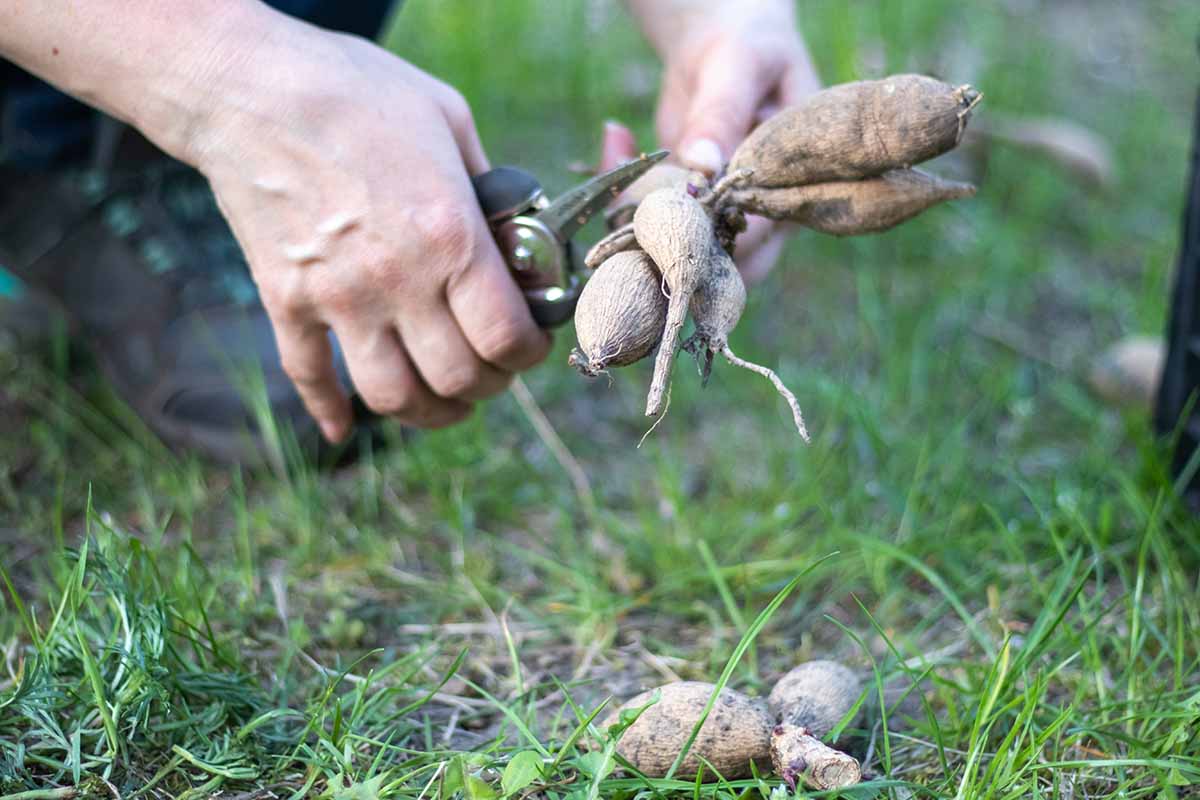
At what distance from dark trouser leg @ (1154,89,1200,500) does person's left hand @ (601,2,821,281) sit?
57 centimetres

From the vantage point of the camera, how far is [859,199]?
123cm

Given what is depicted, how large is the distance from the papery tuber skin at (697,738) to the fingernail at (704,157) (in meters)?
0.63

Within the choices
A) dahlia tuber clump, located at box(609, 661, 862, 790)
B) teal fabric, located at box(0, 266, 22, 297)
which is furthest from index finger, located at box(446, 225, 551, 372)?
teal fabric, located at box(0, 266, 22, 297)

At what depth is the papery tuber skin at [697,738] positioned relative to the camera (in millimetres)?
1037

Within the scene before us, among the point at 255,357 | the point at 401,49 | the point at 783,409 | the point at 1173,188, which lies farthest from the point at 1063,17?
the point at 255,357

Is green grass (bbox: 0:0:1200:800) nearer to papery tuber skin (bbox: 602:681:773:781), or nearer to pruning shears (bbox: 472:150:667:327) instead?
papery tuber skin (bbox: 602:681:773:781)

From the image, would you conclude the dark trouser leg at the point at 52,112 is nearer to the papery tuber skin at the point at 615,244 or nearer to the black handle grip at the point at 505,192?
the black handle grip at the point at 505,192

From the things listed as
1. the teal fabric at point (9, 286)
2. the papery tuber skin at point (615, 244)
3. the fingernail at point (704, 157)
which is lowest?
the teal fabric at point (9, 286)

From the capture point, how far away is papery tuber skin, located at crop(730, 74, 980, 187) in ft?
3.68

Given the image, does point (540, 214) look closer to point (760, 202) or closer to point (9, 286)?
point (760, 202)

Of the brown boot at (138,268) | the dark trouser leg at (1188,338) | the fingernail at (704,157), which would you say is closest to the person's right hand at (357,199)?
the fingernail at (704,157)

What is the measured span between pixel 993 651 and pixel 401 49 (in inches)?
85.5

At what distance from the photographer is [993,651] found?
124 centimetres

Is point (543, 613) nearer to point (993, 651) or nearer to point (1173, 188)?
point (993, 651)
